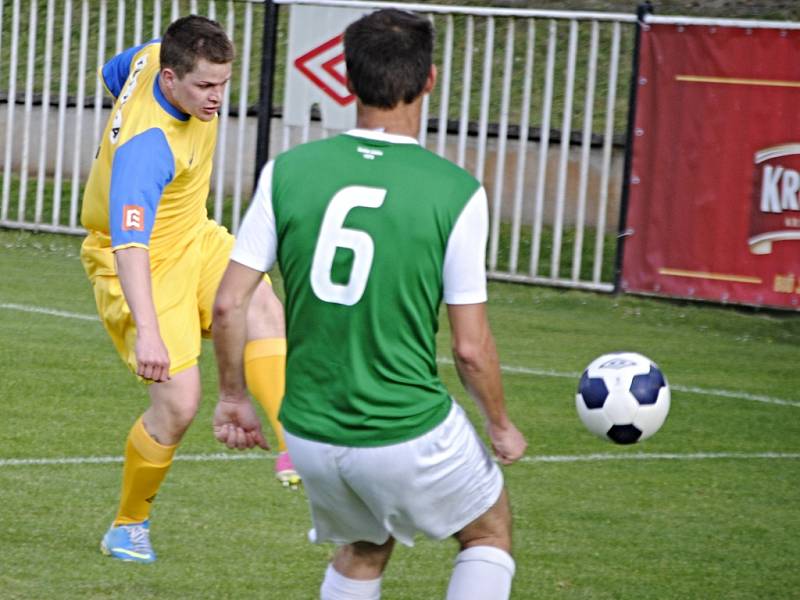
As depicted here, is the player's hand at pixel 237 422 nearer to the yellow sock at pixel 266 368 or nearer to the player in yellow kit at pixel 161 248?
the player in yellow kit at pixel 161 248

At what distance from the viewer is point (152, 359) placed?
17.9ft

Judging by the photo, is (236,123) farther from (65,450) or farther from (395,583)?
(395,583)

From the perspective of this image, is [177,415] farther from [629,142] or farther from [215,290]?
[629,142]

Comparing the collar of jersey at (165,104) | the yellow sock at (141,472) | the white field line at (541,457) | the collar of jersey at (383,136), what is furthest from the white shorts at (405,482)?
the white field line at (541,457)

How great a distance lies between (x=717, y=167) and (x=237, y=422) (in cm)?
830

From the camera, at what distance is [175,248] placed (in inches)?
250

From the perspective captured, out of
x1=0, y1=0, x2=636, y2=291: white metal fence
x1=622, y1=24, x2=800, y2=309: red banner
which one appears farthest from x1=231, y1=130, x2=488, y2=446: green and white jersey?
x1=0, y1=0, x2=636, y2=291: white metal fence

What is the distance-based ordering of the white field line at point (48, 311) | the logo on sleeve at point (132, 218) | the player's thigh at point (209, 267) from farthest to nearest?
the white field line at point (48, 311), the player's thigh at point (209, 267), the logo on sleeve at point (132, 218)

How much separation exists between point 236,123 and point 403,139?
11910mm

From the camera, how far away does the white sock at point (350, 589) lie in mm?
4543

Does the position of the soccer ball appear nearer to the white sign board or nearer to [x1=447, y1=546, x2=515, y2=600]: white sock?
[x1=447, y1=546, x2=515, y2=600]: white sock

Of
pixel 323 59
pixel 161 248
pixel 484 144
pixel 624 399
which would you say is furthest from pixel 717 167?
pixel 161 248

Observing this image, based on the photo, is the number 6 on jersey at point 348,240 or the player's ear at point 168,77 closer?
the number 6 on jersey at point 348,240

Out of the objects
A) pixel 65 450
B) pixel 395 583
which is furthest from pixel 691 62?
pixel 395 583
